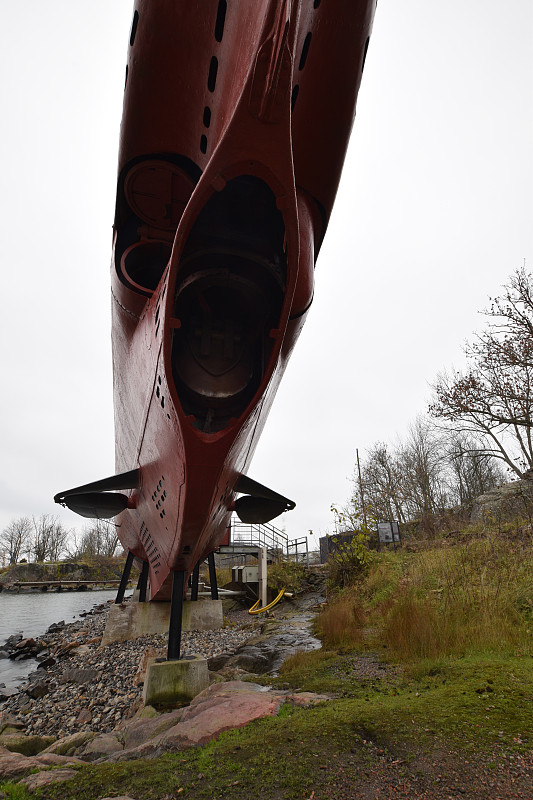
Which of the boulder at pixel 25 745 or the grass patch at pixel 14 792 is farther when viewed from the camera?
the boulder at pixel 25 745

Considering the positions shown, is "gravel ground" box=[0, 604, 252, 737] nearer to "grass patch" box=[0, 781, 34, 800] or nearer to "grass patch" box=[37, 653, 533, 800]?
"grass patch" box=[0, 781, 34, 800]

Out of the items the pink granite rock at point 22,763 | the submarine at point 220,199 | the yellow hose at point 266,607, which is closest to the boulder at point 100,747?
the pink granite rock at point 22,763

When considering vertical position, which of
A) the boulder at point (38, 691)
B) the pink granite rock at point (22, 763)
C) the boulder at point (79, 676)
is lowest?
the boulder at point (38, 691)

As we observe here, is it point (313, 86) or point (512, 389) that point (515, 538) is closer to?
point (512, 389)

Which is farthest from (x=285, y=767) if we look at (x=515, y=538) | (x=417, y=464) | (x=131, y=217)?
(x=417, y=464)

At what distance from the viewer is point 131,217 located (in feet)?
13.5

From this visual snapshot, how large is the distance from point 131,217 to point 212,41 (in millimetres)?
1870

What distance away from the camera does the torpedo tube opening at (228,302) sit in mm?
2615

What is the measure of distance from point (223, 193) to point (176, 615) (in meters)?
3.86

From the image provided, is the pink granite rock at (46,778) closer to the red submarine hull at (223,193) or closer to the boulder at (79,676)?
the red submarine hull at (223,193)

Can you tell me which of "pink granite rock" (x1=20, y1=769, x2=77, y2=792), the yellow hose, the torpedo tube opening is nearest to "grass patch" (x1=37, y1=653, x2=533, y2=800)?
"pink granite rock" (x1=20, y1=769, x2=77, y2=792)

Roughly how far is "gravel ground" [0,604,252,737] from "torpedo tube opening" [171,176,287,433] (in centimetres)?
397

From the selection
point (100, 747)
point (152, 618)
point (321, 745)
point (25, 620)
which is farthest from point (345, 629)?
point (25, 620)

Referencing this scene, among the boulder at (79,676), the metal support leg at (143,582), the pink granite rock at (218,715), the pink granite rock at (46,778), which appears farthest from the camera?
the metal support leg at (143,582)
